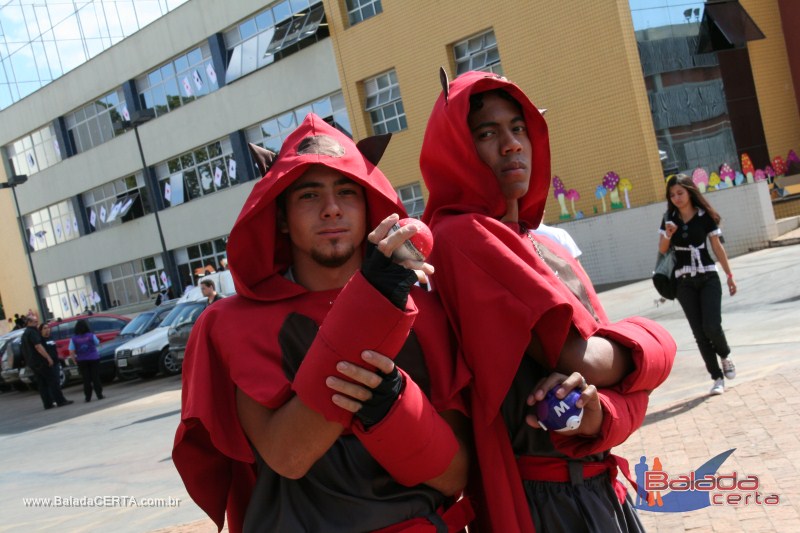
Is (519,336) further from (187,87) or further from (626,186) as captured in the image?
(187,87)

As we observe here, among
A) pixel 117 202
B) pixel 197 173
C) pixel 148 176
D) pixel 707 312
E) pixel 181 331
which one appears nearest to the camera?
pixel 707 312

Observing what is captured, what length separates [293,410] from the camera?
207 cm

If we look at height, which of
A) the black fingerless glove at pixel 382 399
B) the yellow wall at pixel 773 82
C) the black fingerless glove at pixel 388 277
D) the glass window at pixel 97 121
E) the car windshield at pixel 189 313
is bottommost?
the car windshield at pixel 189 313

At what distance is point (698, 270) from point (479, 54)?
1545 centimetres

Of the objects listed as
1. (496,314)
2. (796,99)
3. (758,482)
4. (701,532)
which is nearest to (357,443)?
(496,314)

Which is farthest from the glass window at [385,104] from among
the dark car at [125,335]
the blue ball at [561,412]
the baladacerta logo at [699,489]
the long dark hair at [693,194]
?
the blue ball at [561,412]

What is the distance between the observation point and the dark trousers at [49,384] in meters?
19.0

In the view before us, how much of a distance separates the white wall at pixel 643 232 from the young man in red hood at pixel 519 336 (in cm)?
1669

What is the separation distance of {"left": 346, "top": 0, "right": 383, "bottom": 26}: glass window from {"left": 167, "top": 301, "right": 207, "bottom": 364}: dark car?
1026 cm

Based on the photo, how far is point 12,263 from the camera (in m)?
43.7

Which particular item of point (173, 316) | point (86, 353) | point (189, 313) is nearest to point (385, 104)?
point (173, 316)

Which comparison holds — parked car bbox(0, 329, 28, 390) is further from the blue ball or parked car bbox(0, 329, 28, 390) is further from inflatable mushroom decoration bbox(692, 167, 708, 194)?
the blue ball

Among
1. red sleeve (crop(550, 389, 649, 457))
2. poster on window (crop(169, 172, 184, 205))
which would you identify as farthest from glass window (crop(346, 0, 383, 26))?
red sleeve (crop(550, 389, 649, 457))

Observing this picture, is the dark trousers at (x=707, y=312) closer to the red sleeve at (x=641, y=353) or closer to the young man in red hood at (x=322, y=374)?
the red sleeve at (x=641, y=353)
